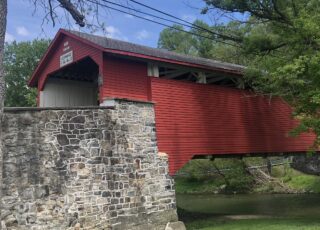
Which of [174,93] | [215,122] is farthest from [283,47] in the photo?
[174,93]

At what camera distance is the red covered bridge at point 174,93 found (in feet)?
48.0

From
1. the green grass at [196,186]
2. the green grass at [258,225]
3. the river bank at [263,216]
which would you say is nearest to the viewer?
the green grass at [258,225]

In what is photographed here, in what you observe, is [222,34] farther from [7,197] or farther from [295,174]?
[295,174]

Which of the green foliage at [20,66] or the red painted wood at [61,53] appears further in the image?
the green foliage at [20,66]

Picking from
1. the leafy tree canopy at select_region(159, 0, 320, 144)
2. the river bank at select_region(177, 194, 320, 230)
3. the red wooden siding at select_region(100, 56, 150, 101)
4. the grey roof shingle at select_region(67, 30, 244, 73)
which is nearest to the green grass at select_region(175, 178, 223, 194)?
the river bank at select_region(177, 194, 320, 230)

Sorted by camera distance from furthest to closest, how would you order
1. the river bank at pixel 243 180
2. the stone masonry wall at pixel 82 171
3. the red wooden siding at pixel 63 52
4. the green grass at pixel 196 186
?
the green grass at pixel 196 186
the river bank at pixel 243 180
the red wooden siding at pixel 63 52
the stone masonry wall at pixel 82 171

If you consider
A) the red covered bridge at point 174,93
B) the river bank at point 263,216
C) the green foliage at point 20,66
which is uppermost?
the green foliage at point 20,66

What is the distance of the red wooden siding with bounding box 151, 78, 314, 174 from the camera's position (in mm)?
15102

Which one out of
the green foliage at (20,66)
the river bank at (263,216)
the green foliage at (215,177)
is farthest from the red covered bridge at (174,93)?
the green foliage at (20,66)

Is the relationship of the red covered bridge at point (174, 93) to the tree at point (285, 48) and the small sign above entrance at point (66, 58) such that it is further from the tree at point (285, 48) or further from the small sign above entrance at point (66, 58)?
the tree at point (285, 48)

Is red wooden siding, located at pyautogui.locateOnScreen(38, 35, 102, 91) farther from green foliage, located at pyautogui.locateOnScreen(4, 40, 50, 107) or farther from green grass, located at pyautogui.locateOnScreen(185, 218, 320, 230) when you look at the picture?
green foliage, located at pyautogui.locateOnScreen(4, 40, 50, 107)

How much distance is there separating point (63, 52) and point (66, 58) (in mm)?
324

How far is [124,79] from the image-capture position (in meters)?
14.6

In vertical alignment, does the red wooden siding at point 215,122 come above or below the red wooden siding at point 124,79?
below
